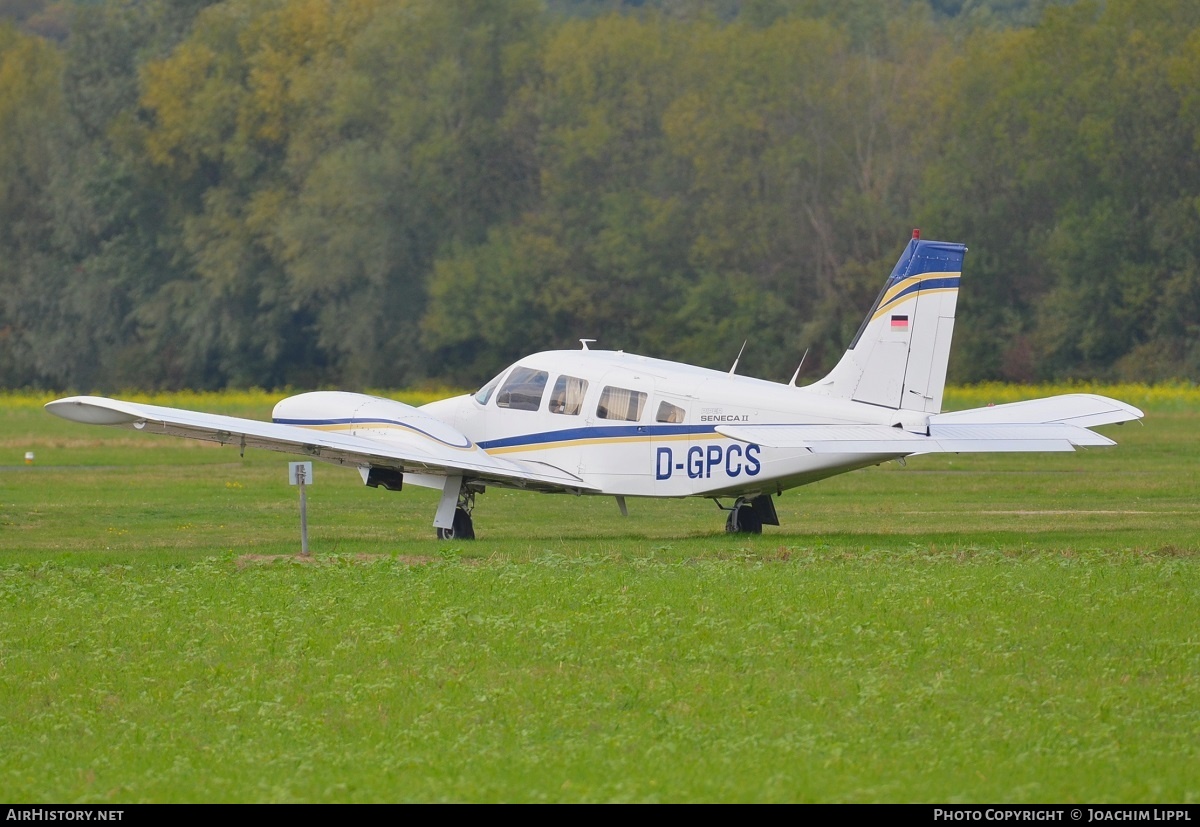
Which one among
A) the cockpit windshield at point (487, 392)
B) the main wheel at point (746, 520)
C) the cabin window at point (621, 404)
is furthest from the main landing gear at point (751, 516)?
the cockpit windshield at point (487, 392)

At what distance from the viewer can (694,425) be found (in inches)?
750

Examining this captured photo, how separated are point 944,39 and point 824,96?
9.79 metres

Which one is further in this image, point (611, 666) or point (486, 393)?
point (486, 393)

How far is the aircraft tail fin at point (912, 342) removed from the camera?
18.9 m

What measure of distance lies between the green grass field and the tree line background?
45260mm

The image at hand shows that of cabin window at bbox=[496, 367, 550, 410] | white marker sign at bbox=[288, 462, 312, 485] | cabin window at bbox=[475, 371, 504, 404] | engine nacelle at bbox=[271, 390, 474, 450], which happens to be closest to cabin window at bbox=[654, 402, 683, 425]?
cabin window at bbox=[496, 367, 550, 410]

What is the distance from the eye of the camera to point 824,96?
69.7 meters

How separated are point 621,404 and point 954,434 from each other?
3.90 m

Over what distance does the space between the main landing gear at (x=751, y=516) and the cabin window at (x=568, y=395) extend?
2078 millimetres

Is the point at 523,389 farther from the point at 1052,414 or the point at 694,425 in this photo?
the point at 1052,414

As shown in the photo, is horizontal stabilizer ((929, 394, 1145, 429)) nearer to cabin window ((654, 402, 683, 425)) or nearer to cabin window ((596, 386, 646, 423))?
cabin window ((654, 402, 683, 425))

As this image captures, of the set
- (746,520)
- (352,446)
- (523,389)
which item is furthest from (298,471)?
(746,520)

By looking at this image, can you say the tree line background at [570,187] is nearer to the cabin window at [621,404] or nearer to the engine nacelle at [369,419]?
the engine nacelle at [369,419]
